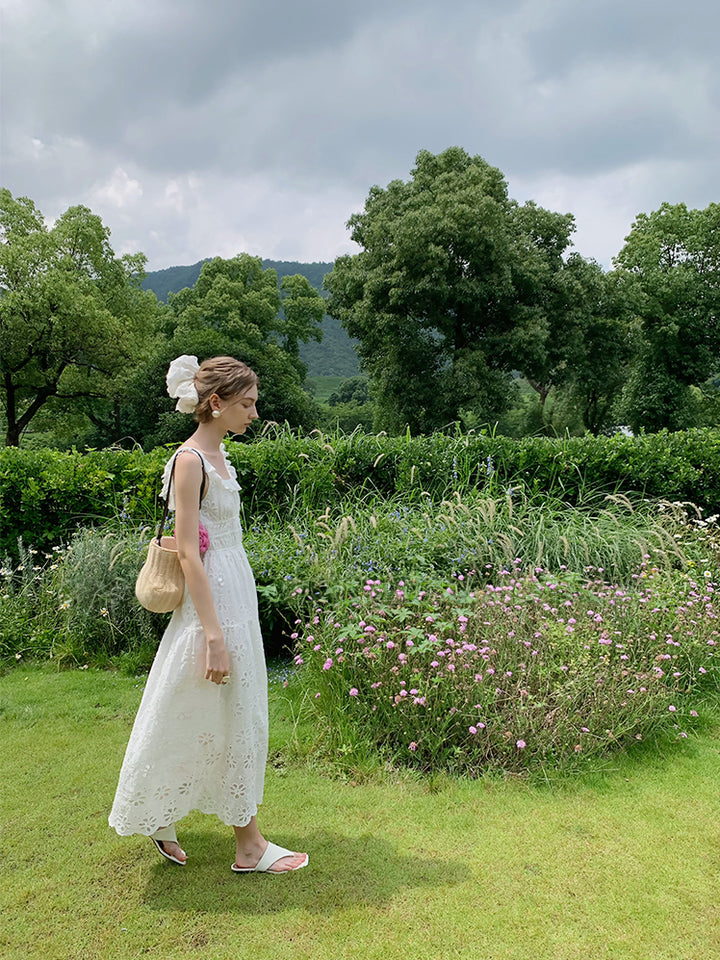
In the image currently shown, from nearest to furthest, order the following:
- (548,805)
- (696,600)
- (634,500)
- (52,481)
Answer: (548,805) < (696,600) < (52,481) < (634,500)

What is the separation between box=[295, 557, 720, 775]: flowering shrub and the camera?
137 inches

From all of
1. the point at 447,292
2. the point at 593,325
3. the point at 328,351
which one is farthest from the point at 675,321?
the point at 328,351

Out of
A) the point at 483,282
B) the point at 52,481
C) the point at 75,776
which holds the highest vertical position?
the point at 483,282

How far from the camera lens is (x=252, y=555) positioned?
5215mm

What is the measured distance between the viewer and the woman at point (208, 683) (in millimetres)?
2498

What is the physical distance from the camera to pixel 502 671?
3.74 metres

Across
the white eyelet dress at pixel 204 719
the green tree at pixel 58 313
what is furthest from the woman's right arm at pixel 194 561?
the green tree at pixel 58 313

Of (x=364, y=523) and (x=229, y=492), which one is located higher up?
(x=229, y=492)

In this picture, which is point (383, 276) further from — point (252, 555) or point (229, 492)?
point (229, 492)

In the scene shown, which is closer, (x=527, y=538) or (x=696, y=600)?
(x=696, y=600)

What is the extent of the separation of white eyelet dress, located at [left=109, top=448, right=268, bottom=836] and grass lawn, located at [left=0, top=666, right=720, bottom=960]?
0.32 metres

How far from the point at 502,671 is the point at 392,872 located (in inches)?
54.2

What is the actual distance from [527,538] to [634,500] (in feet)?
8.15

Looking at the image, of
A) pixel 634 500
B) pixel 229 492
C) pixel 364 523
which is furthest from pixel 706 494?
pixel 229 492
